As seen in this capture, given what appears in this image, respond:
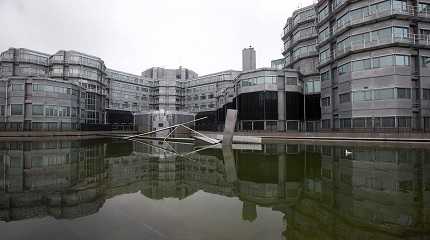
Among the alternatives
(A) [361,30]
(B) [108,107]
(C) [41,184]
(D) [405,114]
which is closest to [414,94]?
(D) [405,114]

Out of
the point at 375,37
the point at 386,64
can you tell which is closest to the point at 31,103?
the point at 375,37

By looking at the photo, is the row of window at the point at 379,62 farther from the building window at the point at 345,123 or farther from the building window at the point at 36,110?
the building window at the point at 36,110

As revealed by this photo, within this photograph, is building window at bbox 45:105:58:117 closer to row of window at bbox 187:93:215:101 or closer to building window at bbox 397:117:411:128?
row of window at bbox 187:93:215:101

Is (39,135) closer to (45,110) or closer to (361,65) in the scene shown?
(45,110)

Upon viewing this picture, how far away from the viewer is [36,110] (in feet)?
188

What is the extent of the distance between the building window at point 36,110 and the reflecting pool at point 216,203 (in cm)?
5201

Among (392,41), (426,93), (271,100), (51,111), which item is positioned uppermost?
(392,41)

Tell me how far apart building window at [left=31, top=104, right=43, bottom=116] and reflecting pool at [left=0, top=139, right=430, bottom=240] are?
52014 millimetres

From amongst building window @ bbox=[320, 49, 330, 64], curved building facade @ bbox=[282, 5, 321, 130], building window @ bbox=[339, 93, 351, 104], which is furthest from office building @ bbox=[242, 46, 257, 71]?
building window @ bbox=[339, 93, 351, 104]

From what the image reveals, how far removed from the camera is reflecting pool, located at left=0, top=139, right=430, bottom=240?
604 centimetres

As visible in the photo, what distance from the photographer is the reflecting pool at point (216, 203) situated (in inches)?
238

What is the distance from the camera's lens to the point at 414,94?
1666 inches

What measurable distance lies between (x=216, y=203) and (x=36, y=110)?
210ft

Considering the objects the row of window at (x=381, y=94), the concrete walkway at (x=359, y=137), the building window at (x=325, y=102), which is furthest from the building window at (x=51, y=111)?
the row of window at (x=381, y=94)
